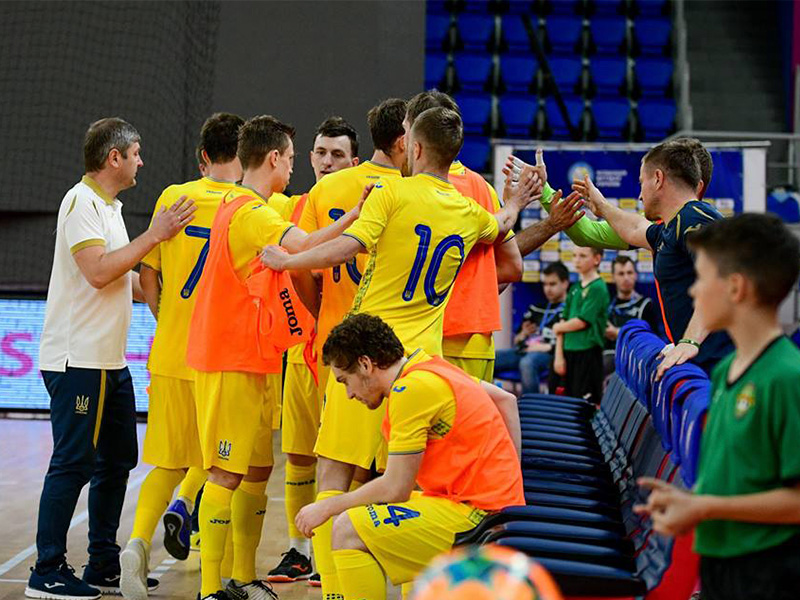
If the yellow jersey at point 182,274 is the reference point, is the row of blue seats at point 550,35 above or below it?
above

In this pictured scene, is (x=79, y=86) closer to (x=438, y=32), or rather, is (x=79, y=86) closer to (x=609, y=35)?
(x=438, y=32)

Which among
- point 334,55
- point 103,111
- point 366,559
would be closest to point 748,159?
point 334,55

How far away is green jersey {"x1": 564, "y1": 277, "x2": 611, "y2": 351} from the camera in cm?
A: 866

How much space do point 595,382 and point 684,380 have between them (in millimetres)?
5857

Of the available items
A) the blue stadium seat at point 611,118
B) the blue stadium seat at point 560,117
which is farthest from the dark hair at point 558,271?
the blue stadium seat at point 611,118

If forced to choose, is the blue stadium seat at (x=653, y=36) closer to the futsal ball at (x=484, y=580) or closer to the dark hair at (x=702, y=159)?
the dark hair at (x=702, y=159)

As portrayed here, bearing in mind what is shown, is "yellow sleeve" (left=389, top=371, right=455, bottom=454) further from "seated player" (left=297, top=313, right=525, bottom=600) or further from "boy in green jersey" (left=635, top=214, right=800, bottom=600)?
"boy in green jersey" (left=635, top=214, right=800, bottom=600)

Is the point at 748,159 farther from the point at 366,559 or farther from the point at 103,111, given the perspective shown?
the point at 366,559

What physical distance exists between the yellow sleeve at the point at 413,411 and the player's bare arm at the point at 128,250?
179 centimetres

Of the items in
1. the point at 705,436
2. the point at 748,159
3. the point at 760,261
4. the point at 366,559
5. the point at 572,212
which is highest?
the point at 748,159

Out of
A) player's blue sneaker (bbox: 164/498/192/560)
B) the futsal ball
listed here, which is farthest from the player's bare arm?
the futsal ball

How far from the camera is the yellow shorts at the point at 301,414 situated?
16.2 feet

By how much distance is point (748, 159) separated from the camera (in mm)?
10383

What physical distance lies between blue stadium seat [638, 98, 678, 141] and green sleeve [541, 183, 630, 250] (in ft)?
35.0
